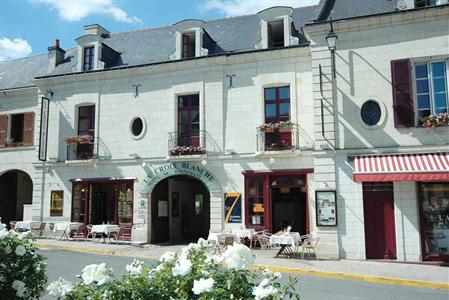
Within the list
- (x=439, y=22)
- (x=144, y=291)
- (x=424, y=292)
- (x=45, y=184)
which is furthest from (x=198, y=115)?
(x=144, y=291)

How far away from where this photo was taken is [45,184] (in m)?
17.0

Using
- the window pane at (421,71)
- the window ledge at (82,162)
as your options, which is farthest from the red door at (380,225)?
the window ledge at (82,162)

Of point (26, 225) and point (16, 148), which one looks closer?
A: point (26, 225)

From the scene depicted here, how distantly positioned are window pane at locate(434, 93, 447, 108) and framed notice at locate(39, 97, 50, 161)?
14.7 meters

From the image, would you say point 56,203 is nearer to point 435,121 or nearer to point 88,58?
point 88,58

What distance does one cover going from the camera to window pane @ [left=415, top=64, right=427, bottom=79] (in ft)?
38.7

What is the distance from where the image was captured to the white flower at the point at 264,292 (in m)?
2.40

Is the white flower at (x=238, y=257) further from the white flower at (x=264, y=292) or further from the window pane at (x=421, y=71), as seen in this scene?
the window pane at (x=421, y=71)

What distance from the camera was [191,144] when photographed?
15102mm

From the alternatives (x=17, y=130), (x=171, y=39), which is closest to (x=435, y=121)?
(x=171, y=39)

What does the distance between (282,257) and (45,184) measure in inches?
417

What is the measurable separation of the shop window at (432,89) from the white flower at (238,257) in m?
10.5

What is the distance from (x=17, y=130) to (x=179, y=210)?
28.0 ft

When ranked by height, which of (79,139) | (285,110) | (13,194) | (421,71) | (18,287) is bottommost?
(18,287)
